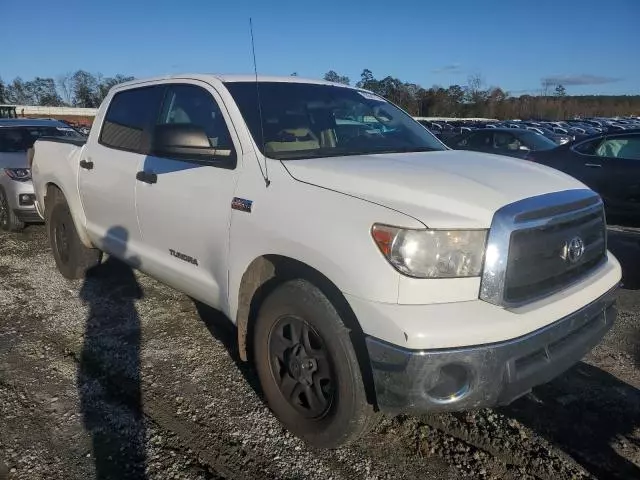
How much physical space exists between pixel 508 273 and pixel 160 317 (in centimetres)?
316

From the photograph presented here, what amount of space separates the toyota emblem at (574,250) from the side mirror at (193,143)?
182cm

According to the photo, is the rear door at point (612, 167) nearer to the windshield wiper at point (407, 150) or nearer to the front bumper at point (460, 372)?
the windshield wiper at point (407, 150)

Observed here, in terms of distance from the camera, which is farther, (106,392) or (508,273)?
(106,392)

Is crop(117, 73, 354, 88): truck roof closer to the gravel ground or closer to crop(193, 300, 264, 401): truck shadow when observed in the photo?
crop(193, 300, 264, 401): truck shadow

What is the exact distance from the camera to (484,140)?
12406 millimetres

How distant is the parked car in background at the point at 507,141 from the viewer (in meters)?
10.9

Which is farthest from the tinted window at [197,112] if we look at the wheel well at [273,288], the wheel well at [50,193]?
the wheel well at [50,193]

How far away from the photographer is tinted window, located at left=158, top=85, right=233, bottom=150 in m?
3.18

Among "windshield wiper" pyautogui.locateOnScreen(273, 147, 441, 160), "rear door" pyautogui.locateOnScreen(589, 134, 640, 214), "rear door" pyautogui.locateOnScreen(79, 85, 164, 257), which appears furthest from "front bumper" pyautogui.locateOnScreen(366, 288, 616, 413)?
"rear door" pyautogui.locateOnScreen(589, 134, 640, 214)

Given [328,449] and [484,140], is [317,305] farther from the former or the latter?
[484,140]

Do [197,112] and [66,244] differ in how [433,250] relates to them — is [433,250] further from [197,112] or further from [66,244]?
[66,244]

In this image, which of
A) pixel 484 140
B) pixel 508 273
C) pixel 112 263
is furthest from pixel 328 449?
pixel 484 140

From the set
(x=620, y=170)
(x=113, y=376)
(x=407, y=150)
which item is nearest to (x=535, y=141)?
(x=620, y=170)

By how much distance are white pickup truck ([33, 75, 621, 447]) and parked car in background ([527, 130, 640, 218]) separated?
4.94m
